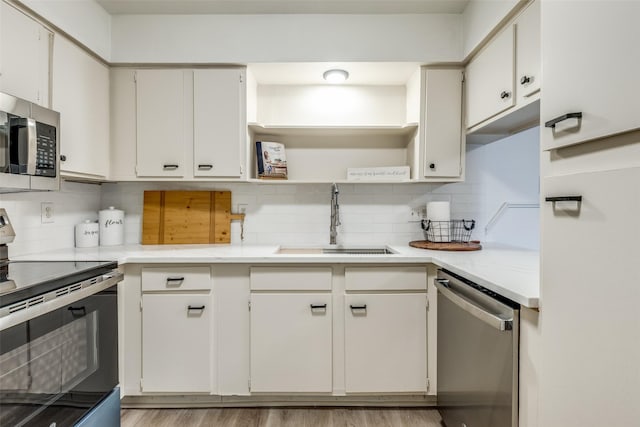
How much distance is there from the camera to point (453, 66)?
219 centimetres

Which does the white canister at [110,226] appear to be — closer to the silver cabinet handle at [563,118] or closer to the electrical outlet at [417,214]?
the electrical outlet at [417,214]

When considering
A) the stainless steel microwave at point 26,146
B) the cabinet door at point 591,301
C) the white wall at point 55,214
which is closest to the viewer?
the cabinet door at point 591,301

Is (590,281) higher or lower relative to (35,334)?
higher

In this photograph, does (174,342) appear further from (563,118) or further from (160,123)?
(563,118)

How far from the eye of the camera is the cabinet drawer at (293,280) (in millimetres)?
1937

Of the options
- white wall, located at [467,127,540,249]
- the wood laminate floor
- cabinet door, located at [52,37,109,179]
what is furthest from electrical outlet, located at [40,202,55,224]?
white wall, located at [467,127,540,249]

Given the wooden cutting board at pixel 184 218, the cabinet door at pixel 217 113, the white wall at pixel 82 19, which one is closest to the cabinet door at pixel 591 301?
the cabinet door at pixel 217 113

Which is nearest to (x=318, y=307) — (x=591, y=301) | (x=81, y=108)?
(x=591, y=301)

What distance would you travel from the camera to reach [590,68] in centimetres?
80

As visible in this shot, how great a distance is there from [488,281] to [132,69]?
2.37 metres

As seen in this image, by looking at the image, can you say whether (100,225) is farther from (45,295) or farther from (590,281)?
(590,281)

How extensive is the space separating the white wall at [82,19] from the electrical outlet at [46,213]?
0.95 metres

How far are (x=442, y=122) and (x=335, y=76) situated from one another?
0.77 meters

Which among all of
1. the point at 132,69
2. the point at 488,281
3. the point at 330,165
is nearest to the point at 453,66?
the point at 330,165
